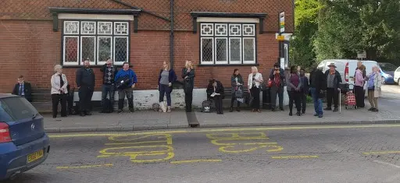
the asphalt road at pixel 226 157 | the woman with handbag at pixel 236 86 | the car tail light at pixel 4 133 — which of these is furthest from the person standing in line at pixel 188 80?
the car tail light at pixel 4 133

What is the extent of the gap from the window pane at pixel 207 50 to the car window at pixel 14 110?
899 cm

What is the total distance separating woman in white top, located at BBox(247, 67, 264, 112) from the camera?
1314 cm

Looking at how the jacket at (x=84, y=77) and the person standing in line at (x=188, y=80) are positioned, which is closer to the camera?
the jacket at (x=84, y=77)

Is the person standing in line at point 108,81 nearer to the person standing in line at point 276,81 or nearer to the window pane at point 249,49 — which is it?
the window pane at point 249,49

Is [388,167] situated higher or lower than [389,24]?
lower

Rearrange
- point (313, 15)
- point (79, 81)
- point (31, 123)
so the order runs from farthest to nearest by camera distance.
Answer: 1. point (313, 15)
2. point (79, 81)
3. point (31, 123)

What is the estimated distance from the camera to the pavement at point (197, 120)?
1041cm

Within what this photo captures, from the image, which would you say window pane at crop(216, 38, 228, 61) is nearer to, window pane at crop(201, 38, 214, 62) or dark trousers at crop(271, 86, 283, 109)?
window pane at crop(201, 38, 214, 62)

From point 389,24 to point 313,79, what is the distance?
20.4 meters

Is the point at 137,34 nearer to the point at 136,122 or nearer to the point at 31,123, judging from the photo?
the point at 136,122

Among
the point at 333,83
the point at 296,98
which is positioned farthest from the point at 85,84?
the point at 333,83

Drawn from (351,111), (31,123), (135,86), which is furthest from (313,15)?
(31,123)

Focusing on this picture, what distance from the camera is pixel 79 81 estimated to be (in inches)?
482

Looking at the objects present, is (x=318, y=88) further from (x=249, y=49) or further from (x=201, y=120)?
(x=201, y=120)
